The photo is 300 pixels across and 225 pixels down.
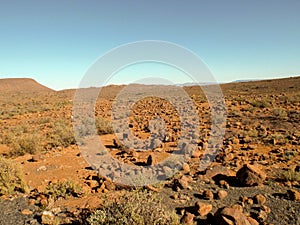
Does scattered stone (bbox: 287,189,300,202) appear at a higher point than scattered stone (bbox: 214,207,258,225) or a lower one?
lower

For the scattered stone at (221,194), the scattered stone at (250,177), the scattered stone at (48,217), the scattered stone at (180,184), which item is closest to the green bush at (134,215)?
the scattered stone at (48,217)

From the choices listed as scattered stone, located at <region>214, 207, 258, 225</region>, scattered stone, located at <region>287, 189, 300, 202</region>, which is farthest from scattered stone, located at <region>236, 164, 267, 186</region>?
scattered stone, located at <region>214, 207, 258, 225</region>

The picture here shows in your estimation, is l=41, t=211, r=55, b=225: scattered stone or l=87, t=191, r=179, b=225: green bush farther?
l=41, t=211, r=55, b=225: scattered stone

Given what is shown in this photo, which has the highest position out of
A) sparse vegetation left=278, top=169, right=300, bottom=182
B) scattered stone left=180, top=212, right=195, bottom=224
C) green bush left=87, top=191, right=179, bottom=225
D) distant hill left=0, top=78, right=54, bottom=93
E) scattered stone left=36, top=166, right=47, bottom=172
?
distant hill left=0, top=78, right=54, bottom=93

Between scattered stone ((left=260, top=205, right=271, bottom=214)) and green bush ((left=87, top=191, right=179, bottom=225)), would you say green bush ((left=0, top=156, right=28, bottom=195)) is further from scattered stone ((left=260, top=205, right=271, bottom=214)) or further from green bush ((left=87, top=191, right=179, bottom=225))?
scattered stone ((left=260, top=205, right=271, bottom=214))

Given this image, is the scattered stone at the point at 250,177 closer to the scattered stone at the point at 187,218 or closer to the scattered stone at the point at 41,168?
the scattered stone at the point at 187,218

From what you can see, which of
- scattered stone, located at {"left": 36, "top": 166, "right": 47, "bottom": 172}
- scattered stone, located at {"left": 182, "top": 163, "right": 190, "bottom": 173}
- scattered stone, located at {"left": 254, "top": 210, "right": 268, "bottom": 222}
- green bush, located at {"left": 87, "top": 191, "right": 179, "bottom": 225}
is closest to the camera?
green bush, located at {"left": 87, "top": 191, "right": 179, "bottom": 225}

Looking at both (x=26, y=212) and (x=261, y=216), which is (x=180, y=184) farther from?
(x=26, y=212)

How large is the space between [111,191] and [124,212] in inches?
74.8

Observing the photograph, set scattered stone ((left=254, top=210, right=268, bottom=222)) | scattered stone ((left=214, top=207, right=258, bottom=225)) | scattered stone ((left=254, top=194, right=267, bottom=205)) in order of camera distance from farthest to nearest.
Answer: scattered stone ((left=254, top=194, right=267, bottom=205)) → scattered stone ((left=254, top=210, right=268, bottom=222)) → scattered stone ((left=214, top=207, right=258, bottom=225))

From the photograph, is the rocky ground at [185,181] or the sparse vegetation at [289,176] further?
the sparse vegetation at [289,176]

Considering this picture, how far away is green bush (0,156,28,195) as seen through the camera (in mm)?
5234

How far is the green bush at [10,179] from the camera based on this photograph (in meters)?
5.23

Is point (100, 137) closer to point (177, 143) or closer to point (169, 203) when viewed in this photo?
point (177, 143)
